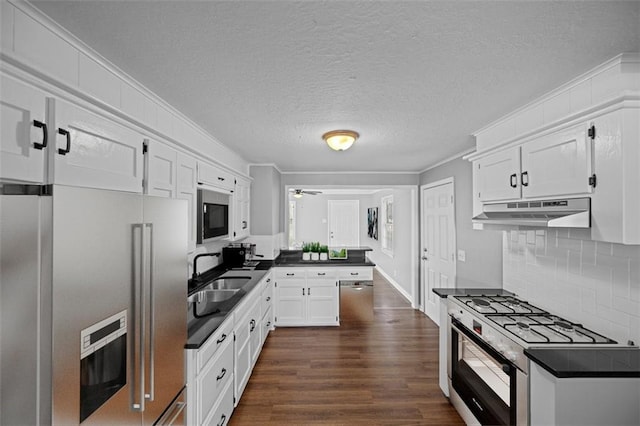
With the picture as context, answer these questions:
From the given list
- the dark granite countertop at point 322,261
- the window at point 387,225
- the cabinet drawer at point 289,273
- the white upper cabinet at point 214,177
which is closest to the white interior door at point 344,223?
the window at point 387,225

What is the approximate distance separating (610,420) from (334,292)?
3.08 meters

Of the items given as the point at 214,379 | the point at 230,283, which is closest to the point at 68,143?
the point at 214,379

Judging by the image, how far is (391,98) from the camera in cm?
192

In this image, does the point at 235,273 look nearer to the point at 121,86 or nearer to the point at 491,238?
the point at 121,86

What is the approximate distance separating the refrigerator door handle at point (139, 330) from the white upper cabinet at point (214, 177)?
54.4 inches

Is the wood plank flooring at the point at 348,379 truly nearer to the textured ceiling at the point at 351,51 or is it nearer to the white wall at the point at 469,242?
the white wall at the point at 469,242

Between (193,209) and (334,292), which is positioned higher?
(193,209)

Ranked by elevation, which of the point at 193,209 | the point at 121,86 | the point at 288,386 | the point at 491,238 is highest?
the point at 121,86

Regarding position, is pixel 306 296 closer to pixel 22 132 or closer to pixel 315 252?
pixel 315 252

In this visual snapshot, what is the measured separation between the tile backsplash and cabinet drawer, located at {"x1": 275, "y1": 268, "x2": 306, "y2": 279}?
2560mm

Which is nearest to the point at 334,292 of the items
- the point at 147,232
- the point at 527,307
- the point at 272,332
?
the point at 272,332

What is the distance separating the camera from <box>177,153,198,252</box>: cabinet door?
2.17 metres

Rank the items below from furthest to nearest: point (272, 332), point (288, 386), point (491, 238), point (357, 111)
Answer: point (272, 332) → point (491, 238) → point (288, 386) → point (357, 111)


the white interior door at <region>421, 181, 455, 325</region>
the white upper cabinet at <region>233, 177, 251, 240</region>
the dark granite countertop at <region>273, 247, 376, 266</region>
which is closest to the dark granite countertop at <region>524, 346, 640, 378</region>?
the white interior door at <region>421, 181, 455, 325</region>
